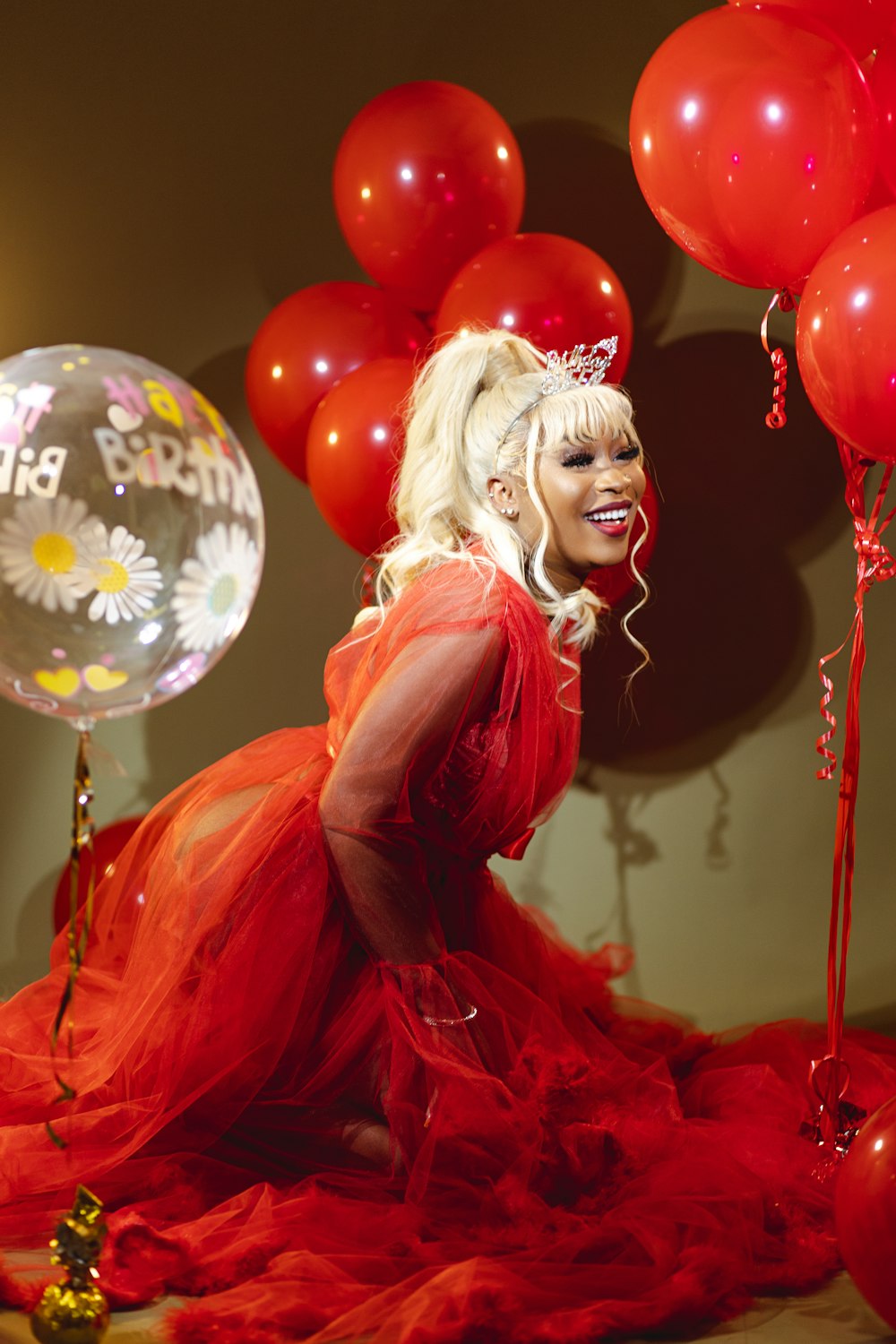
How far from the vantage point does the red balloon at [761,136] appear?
1933mm

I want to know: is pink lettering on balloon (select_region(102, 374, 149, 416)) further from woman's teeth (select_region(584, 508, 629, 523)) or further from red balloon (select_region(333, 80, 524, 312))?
red balloon (select_region(333, 80, 524, 312))

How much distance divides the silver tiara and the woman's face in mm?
108

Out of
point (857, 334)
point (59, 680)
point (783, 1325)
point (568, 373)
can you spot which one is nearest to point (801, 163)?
point (857, 334)

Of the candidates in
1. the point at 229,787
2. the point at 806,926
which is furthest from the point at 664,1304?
the point at 806,926

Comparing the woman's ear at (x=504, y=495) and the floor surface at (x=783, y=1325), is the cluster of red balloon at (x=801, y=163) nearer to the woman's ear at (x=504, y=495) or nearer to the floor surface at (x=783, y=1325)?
the woman's ear at (x=504, y=495)

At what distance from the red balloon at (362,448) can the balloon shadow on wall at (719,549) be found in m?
0.83

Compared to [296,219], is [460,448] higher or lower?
lower

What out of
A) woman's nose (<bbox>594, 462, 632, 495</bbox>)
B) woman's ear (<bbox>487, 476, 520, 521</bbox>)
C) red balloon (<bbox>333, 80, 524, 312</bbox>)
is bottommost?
woman's ear (<bbox>487, 476, 520, 521</bbox>)

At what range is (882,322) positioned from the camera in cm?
180

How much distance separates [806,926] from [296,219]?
84.5 inches

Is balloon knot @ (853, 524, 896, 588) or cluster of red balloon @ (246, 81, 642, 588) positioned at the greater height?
cluster of red balloon @ (246, 81, 642, 588)

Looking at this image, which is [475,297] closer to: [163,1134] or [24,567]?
[24,567]

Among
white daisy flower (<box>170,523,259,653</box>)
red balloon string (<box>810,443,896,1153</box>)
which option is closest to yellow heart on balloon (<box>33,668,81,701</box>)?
white daisy flower (<box>170,523,259,653</box>)

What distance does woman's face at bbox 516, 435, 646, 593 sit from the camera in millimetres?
2328
